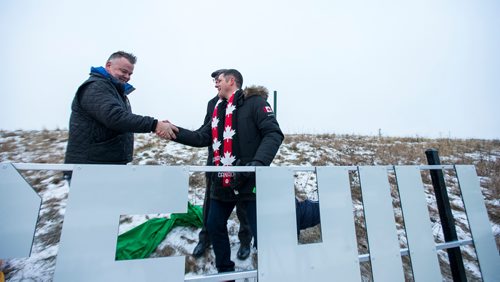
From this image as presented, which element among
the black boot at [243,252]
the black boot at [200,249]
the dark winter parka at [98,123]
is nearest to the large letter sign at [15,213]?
the dark winter parka at [98,123]

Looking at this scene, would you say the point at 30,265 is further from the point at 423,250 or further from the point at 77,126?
the point at 423,250

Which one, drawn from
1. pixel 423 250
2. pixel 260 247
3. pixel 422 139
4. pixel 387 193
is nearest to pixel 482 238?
pixel 423 250

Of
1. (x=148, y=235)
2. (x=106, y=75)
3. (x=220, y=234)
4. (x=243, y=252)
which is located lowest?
(x=243, y=252)

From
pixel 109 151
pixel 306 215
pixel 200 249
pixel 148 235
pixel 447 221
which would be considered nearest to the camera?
pixel 306 215

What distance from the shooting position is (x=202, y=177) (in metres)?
4.80

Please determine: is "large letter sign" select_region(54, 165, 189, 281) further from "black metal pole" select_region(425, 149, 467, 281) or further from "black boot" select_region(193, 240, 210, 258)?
"black metal pole" select_region(425, 149, 467, 281)

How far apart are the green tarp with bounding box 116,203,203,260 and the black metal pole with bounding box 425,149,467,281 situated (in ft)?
10.2

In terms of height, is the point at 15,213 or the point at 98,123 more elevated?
the point at 98,123

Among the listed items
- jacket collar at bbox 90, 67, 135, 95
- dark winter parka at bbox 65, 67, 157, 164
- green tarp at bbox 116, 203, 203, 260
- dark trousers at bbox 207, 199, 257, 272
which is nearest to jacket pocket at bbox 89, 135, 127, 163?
dark winter parka at bbox 65, 67, 157, 164

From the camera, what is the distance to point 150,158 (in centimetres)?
567

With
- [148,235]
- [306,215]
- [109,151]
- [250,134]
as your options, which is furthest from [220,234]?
[148,235]

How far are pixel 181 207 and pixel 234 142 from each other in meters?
0.82

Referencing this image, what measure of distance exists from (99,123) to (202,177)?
3.03 m

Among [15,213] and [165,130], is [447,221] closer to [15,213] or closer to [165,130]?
[165,130]
